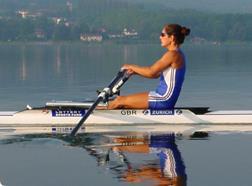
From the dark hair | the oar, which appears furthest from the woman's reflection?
the dark hair

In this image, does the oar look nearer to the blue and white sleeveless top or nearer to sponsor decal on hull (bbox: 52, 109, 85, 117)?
sponsor decal on hull (bbox: 52, 109, 85, 117)

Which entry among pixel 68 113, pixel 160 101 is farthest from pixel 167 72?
pixel 68 113

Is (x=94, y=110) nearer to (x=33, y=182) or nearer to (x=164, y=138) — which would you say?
(x=164, y=138)

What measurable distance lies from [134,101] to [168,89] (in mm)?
936

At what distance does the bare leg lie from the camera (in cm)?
1830

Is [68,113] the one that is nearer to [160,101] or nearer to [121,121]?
[121,121]

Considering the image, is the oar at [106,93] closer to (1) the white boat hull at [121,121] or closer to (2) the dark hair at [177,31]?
(1) the white boat hull at [121,121]

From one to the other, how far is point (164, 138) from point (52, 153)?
2886 millimetres

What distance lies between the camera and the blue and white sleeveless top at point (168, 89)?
17.8 meters

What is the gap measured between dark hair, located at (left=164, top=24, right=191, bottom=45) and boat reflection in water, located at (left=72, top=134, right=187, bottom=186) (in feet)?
7.22

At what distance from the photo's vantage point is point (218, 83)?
41.1m

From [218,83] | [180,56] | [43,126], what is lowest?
[218,83]

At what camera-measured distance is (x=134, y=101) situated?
18312mm

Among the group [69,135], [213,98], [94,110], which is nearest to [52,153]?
[69,135]
